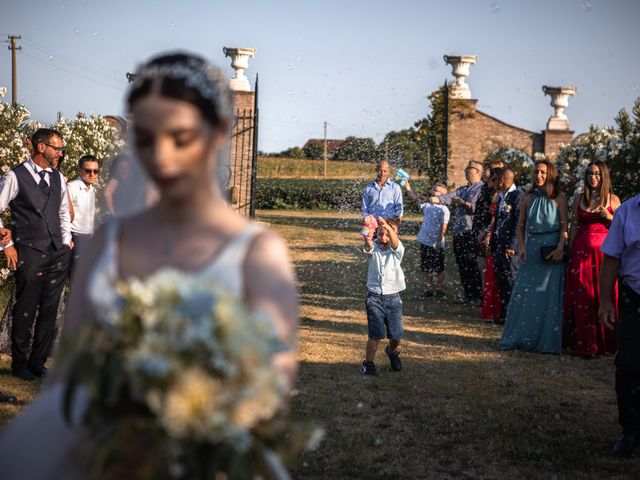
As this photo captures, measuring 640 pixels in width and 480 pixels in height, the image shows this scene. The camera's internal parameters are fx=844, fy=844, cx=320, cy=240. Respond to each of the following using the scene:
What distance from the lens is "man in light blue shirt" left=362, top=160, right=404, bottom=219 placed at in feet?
38.1

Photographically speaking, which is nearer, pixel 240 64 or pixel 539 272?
pixel 539 272

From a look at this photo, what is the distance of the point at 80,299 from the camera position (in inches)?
95.1

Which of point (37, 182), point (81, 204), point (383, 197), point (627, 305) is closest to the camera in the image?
point (627, 305)

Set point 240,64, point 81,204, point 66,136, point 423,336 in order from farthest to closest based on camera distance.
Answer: point 240,64, point 66,136, point 423,336, point 81,204

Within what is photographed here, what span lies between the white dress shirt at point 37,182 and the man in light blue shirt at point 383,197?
4.72 m

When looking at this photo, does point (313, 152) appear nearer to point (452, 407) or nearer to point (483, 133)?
point (483, 133)

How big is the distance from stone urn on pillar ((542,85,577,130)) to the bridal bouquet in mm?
20543

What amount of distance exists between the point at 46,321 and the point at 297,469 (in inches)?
135

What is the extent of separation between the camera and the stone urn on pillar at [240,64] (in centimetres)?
1692

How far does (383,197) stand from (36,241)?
209 inches

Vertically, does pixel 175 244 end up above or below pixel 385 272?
above

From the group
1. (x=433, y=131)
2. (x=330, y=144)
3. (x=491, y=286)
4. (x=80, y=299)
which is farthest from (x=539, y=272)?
(x=330, y=144)

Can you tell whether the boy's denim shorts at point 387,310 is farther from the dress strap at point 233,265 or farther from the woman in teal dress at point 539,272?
the dress strap at point 233,265

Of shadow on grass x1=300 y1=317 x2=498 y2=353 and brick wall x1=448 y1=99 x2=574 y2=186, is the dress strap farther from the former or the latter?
brick wall x1=448 y1=99 x2=574 y2=186
